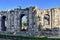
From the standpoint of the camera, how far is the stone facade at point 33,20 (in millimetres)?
30281

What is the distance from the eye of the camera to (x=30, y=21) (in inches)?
1254

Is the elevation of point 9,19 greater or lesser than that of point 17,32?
greater

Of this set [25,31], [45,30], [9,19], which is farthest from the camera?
[9,19]

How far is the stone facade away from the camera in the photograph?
30.3 meters

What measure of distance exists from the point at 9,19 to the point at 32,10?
214 inches

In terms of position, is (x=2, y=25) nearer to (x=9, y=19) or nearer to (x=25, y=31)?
(x=9, y=19)

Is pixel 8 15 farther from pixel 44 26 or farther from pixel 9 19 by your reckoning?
pixel 44 26

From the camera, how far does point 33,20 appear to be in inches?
1244

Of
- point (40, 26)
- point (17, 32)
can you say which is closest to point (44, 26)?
point (40, 26)

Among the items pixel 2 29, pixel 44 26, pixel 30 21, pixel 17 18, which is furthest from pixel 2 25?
pixel 44 26

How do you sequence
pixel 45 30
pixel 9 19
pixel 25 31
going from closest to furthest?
pixel 45 30 < pixel 25 31 < pixel 9 19

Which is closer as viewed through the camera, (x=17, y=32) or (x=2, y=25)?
(x=17, y=32)

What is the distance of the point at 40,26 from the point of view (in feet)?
102

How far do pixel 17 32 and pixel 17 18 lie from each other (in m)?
2.46
